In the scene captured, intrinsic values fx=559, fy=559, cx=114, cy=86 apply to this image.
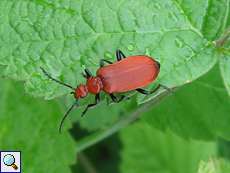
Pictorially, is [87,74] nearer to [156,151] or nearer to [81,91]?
[81,91]

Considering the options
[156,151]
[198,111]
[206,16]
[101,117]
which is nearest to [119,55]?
[206,16]

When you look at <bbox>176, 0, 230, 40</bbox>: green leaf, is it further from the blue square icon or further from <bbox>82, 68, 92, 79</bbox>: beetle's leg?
the blue square icon

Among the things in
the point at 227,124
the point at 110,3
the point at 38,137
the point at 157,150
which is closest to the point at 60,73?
the point at 110,3

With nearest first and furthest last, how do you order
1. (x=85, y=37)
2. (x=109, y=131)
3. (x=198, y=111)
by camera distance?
(x=85, y=37) → (x=198, y=111) → (x=109, y=131)

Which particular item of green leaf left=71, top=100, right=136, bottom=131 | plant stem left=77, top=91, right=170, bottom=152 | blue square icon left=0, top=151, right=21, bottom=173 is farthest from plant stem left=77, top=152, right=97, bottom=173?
blue square icon left=0, top=151, right=21, bottom=173

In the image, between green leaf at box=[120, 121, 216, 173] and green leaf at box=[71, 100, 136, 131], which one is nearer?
green leaf at box=[71, 100, 136, 131]

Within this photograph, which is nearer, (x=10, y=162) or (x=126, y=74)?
(x=126, y=74)

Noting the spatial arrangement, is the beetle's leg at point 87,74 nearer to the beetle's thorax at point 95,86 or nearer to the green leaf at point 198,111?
the beetle's thorax at point 95,86

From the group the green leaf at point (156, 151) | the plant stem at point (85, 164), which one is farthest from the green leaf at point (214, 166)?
the plant stem at point (85, 164)

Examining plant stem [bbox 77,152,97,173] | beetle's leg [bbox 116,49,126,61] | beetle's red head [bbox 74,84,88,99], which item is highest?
beetle's leg [bbox 116,49,126,61]
